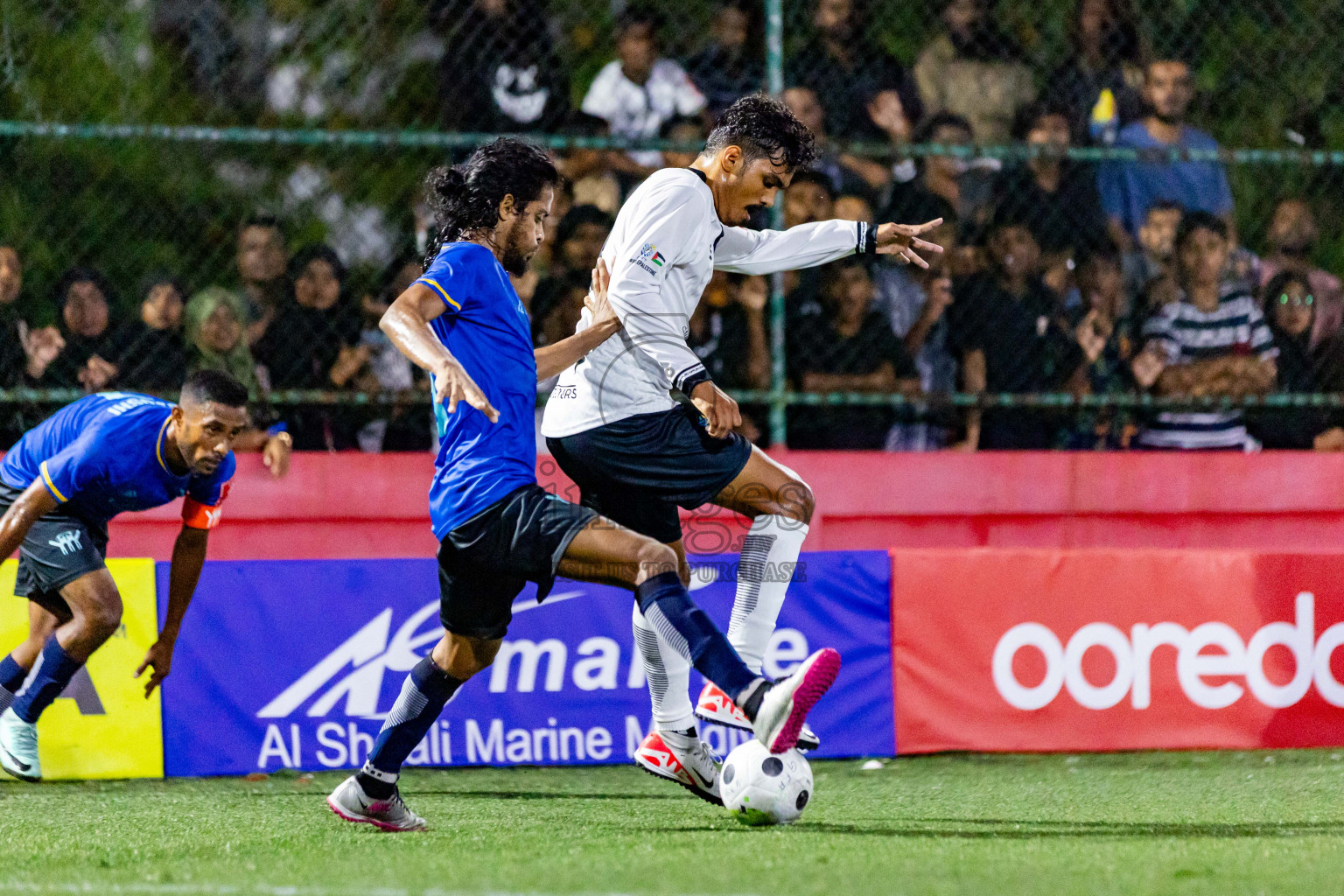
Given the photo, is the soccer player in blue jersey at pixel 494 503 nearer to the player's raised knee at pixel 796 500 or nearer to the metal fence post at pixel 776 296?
the player's raised knee at pixel 796 500

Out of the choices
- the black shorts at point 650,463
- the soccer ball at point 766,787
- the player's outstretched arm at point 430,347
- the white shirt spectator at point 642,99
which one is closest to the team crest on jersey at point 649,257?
A: the black shorts at point 650,463

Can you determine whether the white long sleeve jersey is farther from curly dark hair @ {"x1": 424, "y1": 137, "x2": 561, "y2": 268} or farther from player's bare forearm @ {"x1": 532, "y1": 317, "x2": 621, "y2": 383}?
curly dark hair @ {"x1": 424, "y1": 137, "x2": 561, "y2": 268}

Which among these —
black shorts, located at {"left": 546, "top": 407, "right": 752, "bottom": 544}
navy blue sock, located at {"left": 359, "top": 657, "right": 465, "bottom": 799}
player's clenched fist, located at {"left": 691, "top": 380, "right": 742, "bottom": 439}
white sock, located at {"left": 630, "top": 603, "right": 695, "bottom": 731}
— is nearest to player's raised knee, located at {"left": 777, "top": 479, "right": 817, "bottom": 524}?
black shorts, located at {"left": 546, "top": 407, "right": 752, "bottom": 544}

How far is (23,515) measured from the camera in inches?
186

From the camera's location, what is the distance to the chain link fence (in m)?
6.63

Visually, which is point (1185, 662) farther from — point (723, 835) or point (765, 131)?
point (765, 131)

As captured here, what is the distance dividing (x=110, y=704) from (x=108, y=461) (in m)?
1.19

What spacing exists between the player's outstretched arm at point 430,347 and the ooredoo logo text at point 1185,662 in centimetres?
333

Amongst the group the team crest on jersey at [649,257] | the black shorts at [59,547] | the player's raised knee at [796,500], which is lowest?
the black shorts at [59,547]

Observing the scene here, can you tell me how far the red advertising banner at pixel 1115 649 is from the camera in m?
6.09

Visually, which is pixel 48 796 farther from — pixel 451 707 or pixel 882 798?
pixel 882 798

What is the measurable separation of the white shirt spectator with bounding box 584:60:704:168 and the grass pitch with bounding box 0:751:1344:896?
10.7 feet

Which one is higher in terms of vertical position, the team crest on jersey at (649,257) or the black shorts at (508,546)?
the team crest on jersey at (649,257)

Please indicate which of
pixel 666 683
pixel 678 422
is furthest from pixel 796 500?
pixel 666 683
